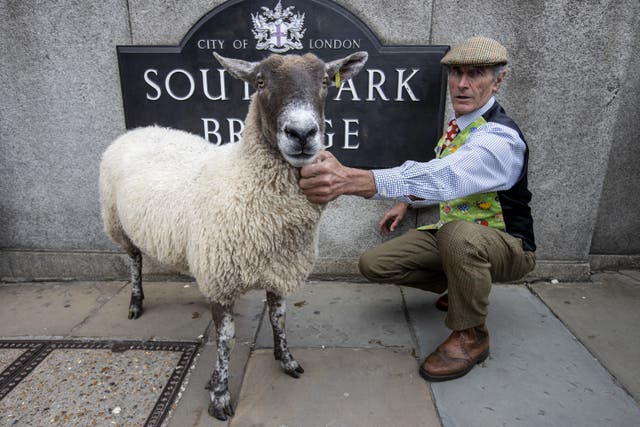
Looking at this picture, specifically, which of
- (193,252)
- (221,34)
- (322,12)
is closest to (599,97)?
(322,12)

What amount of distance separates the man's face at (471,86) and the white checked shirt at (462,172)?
251 mm

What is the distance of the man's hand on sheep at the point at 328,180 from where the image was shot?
1.80 m

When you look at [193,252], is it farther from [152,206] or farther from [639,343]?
[639,343]

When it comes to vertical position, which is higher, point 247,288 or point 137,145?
point 137,145

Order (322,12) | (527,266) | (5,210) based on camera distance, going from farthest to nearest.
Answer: (5,210), (322,12), (527,266)

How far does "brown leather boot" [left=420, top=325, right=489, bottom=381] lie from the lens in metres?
2.27

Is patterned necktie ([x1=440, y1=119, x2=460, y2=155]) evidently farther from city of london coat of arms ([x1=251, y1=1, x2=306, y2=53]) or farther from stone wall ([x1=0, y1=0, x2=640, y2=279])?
city of london coat of arms ([x1=251, y1=1, x2=306, y2=53])

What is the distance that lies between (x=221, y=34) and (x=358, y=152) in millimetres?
1461

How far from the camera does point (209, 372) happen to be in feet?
7.73

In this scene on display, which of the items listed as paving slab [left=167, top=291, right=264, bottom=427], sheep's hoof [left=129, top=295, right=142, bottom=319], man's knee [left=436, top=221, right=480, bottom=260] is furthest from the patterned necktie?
sheep's hoof [left=129, top=295, right=142, bottom=319]

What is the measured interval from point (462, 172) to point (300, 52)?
5.90ft

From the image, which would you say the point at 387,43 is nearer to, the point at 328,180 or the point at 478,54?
the point at 478,54

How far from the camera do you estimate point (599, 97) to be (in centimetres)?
316

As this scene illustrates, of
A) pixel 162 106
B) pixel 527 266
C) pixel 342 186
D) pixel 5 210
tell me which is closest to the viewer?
pixel 342 186
